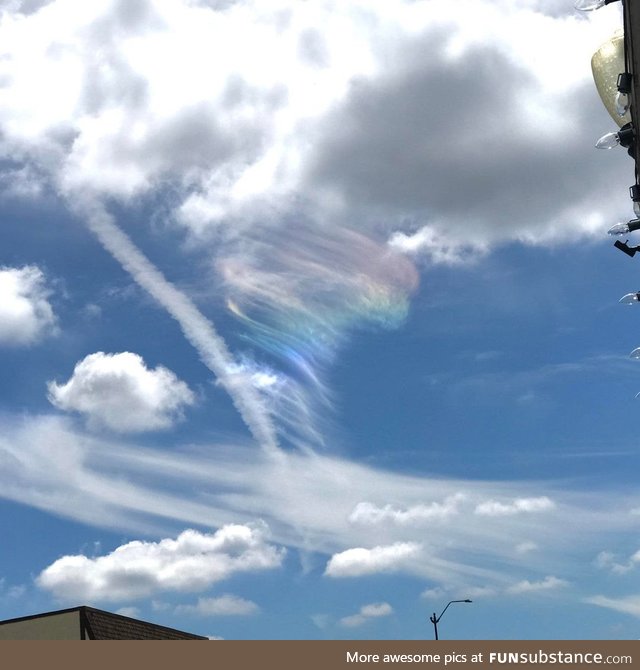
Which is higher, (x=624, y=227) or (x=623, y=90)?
(x=623, y=90)

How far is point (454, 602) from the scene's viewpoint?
54375 mm

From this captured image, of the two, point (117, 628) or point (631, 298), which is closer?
point (631, 298)

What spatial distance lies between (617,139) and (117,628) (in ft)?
117

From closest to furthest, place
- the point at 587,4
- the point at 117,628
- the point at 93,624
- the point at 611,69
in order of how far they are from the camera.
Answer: the point at 587,4 → the point at 611,69 → the point at 93,624 → the point at 117,628

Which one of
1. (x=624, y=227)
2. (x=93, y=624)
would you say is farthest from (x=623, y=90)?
(x=93, y=624)

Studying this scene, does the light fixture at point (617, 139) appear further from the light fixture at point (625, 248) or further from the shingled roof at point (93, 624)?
the shingled roof at point (93, 624)

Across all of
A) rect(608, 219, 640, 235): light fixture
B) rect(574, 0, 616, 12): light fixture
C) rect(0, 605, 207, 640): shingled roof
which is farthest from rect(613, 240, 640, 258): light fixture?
rect(0, 605, 207, 640): shingled roof

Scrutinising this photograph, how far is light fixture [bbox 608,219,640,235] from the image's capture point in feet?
65.6

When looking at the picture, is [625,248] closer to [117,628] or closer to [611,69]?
[611,69]

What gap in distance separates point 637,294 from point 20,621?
112 ft

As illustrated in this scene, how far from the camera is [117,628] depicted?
146 feet

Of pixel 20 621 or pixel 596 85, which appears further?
pixel 20 621
